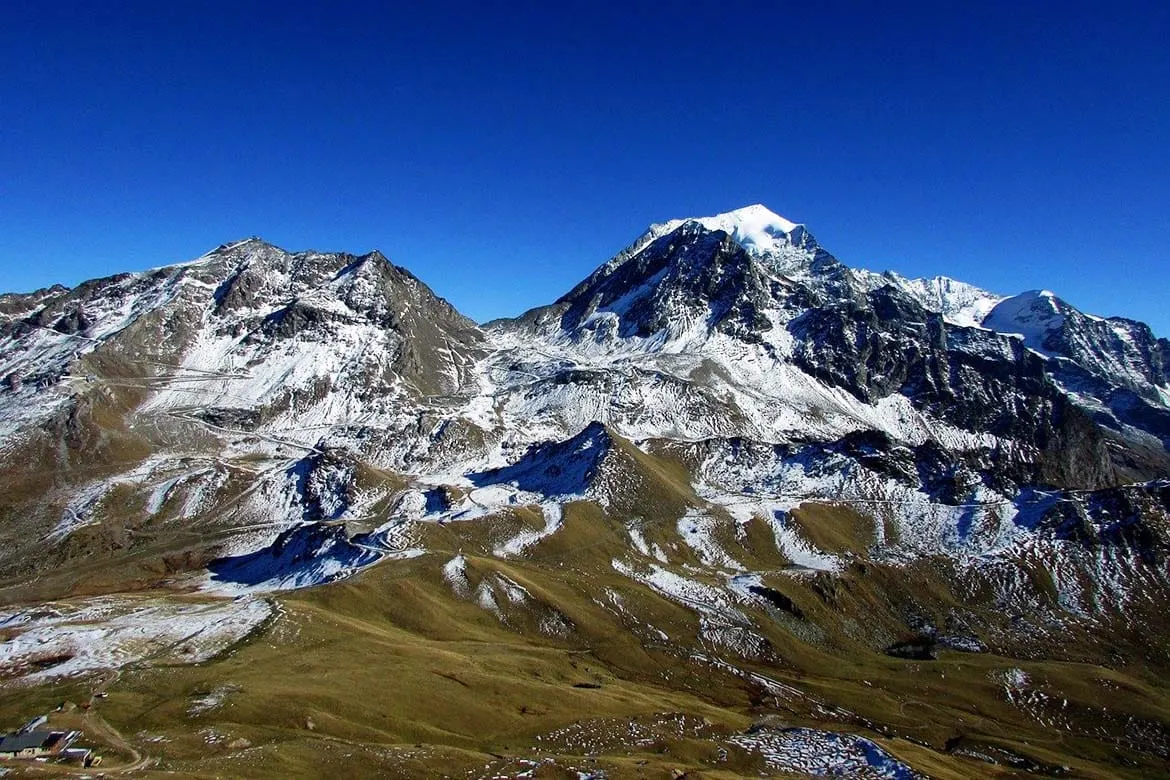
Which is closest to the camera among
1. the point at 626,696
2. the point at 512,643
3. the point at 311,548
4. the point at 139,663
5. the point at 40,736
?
the point at 40,736

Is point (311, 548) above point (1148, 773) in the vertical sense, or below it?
above

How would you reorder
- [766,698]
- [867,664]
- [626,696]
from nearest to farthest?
[626,696], [766,698], [867,664]

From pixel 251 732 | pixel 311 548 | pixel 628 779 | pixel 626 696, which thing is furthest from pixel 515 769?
pixel 311 548

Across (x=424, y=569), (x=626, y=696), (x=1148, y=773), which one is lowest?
(x=1148, y=773)

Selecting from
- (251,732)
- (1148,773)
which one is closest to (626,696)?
(251,732)

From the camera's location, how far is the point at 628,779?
233 ft

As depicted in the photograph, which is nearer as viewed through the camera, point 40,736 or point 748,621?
point 40,736

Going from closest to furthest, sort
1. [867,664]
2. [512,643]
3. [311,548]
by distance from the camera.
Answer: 1. [512,643]
2. [867,664]
3. [311,548]

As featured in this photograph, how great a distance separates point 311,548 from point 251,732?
111 m

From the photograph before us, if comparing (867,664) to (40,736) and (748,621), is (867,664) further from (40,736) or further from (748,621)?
(40,736)

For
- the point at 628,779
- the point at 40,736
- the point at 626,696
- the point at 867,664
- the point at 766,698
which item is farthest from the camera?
the point at 867,664

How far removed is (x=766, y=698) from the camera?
412 ft

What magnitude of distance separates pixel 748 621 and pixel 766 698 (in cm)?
3467

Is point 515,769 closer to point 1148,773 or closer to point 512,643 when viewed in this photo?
point 512,643
